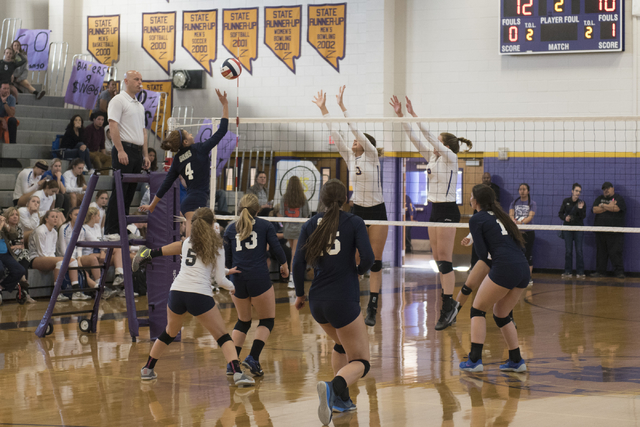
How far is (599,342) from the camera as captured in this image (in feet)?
25.8

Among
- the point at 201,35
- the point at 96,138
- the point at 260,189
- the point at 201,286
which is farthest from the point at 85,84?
the point at 201,286

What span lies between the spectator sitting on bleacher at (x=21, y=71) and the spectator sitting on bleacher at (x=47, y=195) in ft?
16.3

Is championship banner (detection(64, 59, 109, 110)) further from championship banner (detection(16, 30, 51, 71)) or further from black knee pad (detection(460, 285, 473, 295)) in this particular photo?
black knee pad (detection(460, 285, 473, 295))

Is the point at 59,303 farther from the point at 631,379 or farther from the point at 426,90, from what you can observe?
the point at 426,90

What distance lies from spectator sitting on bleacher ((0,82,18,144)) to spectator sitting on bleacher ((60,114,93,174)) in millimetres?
961

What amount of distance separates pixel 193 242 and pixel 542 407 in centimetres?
287

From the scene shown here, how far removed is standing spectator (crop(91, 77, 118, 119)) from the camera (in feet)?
50.6

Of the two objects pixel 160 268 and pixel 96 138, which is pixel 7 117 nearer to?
pixel 96 138

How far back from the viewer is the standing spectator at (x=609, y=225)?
46.9ft

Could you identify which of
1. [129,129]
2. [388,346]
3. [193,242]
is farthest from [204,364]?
[129,129]

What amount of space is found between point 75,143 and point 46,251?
4.36 meters

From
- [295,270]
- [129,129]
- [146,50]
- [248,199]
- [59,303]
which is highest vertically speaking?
[146,50]

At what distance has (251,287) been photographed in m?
6.28

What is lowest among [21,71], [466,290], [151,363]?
[151,363]
